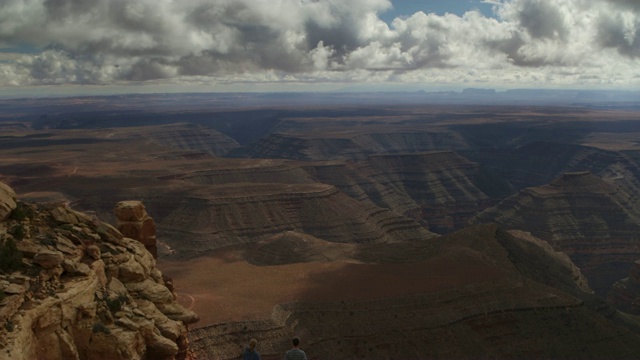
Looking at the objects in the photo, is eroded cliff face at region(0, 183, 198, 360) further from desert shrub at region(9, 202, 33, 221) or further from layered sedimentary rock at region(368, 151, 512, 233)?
layered sedimentary rock at region(368, 151, 512, 233)

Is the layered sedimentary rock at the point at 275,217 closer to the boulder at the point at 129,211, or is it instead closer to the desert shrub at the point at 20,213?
the boulder at the point at 129,211

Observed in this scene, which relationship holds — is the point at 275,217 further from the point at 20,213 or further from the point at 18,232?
the point at 18,232

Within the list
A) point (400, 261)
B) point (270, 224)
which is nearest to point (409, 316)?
point (400, 261)

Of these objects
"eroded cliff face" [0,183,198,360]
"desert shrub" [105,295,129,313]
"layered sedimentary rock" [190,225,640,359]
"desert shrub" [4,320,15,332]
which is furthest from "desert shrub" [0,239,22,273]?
"layered sedimentary rock" [190,225,640,359]

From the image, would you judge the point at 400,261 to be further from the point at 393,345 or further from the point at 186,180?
the point at 186,180

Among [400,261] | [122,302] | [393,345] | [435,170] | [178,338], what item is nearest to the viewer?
[122,302]

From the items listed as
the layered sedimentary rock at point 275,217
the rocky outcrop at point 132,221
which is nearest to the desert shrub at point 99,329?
the rocky outcrop at point 132,221
